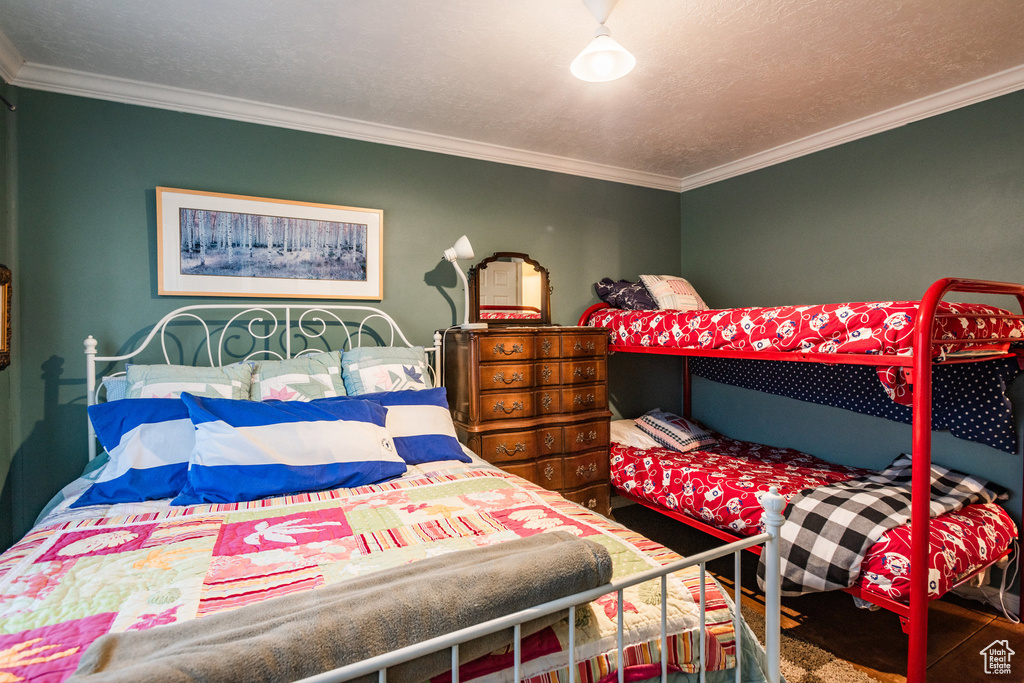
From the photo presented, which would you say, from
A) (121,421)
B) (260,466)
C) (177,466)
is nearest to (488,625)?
(260,466)

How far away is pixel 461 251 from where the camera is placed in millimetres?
2969

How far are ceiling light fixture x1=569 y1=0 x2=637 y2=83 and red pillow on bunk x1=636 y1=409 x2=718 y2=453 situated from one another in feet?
7.80

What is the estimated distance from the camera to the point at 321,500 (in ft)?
5.82

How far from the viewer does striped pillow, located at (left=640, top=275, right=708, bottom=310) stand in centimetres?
348

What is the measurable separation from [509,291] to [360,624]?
9.19 ft

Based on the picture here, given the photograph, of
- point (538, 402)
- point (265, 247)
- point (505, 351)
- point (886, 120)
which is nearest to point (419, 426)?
point (505, 351)

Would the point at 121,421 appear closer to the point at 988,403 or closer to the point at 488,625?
the point at 488,625

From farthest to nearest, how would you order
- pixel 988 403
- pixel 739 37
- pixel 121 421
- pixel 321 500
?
pixel 988 403
pixel 739 37
pixel 121 421
pixel 321 500

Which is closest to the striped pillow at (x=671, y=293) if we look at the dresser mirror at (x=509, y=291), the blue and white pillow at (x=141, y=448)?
the dresser mirror at (x=509, y=291)

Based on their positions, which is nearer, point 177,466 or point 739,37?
point 177,466

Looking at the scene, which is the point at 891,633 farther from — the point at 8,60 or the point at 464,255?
the point at 8,60

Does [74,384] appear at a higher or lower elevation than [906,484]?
higher

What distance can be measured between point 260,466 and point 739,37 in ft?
8.14

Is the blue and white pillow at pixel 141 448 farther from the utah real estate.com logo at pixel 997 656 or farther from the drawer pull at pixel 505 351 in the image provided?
the utah real estate.com logo at pixel 997 656
